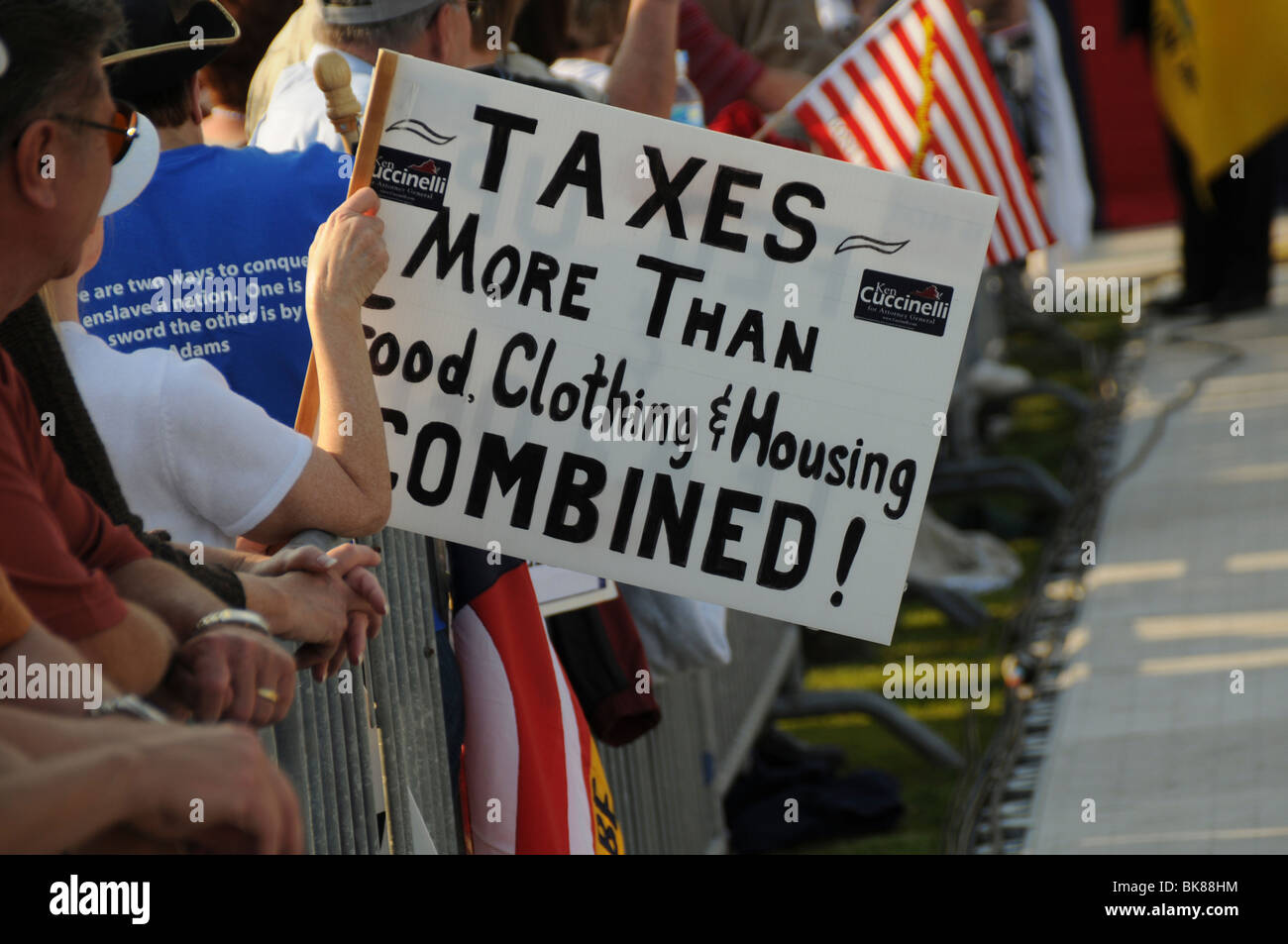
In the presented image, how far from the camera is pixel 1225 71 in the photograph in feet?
33.1

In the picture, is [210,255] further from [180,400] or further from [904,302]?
[904,302]

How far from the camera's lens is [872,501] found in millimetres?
2838

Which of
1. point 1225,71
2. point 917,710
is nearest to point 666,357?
point 917,710

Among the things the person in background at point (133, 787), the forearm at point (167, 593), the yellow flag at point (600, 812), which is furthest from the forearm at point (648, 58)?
the person in background at point (133, 787)

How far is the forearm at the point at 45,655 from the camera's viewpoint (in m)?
1.63

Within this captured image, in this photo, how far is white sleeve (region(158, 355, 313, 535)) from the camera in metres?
2.39

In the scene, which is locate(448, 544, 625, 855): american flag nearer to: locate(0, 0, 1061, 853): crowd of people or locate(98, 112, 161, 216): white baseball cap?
locate(0, 0, 1061, 853): crowd of people

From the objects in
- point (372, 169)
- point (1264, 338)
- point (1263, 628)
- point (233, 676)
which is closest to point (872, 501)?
point (372, 169)

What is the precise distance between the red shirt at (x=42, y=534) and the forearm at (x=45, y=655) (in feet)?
0.40

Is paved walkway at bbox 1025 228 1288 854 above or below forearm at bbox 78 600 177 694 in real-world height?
above

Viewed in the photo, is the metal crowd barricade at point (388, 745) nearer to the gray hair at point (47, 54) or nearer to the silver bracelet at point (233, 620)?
the silver bracelet at point (233, 620)

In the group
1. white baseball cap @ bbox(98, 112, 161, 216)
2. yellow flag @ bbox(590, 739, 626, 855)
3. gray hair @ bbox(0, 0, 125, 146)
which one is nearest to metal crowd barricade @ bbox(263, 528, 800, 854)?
yellow flag @ bbox(590, 739, 626, 855)
